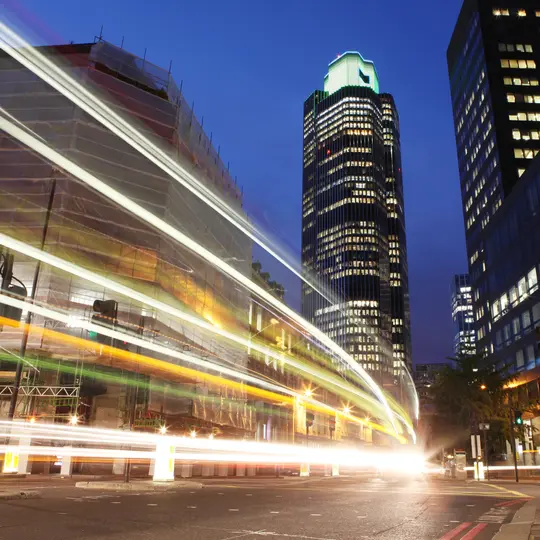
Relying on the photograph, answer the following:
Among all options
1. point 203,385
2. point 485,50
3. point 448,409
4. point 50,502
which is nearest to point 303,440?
point 448,409

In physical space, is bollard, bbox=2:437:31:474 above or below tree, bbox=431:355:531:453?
below

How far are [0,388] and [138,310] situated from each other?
906cm

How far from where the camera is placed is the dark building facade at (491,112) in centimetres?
8712

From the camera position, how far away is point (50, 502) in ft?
46.7

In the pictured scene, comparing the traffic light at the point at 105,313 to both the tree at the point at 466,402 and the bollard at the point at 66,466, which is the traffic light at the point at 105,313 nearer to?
the bollard at the point at 66,466

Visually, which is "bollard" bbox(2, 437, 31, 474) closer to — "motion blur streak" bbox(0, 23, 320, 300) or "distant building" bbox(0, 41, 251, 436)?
"distant building" bbox(0, 41, 251, 436)

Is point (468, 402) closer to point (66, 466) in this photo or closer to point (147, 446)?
point (147, 446)

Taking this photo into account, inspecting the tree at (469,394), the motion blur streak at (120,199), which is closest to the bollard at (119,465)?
the motion blur streak at (120,199)

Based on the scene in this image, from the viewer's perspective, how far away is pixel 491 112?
9212 cm

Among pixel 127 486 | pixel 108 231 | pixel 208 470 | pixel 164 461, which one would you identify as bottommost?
pixel 208 470

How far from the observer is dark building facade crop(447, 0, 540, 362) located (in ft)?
286

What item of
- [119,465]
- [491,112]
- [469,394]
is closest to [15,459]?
[119,465]

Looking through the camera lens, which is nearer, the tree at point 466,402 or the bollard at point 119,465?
the bollard at point 119,465

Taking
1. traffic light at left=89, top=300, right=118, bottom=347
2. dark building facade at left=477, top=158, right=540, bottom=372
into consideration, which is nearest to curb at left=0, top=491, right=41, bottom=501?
traffic light at left=89, top=300, right=118, bottom=347
